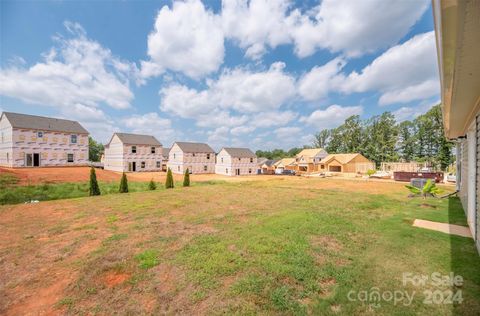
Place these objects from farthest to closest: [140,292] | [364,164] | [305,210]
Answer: [364,164]
[305,210]
[140,292]

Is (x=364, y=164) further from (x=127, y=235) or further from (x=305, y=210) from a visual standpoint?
(x=127, y=235)

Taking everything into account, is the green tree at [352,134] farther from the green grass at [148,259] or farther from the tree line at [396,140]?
the green grass at [148,259]

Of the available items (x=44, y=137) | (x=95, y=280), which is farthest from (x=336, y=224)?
(x=44, y=137)

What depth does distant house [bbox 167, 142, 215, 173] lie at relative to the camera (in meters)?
42.0

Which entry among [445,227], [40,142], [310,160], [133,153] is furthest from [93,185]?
[310,160]

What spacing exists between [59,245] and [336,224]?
9829mm

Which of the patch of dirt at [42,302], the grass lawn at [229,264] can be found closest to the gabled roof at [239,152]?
the grass lawn at [229,264]

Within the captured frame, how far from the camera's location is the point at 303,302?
361cm

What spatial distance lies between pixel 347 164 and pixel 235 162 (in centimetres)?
2436

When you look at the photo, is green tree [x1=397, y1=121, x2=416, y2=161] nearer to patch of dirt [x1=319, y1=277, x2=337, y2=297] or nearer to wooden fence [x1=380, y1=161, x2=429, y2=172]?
wooden fence [x1=380, y1=161, x2=429, y2=172]

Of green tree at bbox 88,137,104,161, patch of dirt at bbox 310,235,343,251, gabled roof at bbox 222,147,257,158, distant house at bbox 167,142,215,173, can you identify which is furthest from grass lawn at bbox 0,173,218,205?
green tree at bbox 88,137,104,161

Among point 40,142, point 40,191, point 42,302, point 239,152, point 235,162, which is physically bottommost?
point 42,302

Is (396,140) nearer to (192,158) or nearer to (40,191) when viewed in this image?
(192,158)

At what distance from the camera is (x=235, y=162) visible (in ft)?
141
